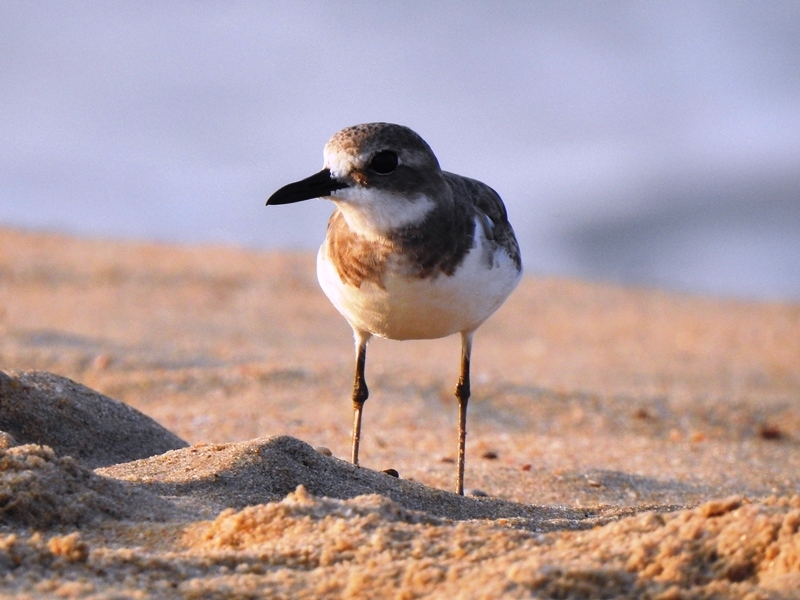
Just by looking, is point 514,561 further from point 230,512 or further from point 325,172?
point 325,172

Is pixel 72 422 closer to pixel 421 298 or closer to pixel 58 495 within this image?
pixel 58 495

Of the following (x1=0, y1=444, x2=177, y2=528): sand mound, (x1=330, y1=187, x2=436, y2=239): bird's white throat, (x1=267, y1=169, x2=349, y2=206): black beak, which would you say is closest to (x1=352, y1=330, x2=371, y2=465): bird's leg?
(x1=330, y1=187, x2=436, y2=239): bird's white throat

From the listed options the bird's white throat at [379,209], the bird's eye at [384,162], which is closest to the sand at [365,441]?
the bird's white throat at [379,209]

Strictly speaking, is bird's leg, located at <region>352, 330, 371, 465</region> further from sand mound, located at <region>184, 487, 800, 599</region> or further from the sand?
sand mound, located at <region>184, 487, 800, 599</region>

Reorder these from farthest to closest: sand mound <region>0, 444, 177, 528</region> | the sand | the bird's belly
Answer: the bird's belly, sand mound <region>0, 444, 177, 528</region>, the sand

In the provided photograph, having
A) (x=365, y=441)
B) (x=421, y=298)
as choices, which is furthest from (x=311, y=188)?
(x=365, y=441)

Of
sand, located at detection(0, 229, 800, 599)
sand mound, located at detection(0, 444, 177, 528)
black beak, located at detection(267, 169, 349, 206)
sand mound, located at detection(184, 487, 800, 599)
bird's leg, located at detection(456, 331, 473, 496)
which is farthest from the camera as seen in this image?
bird's leg, located at detection(456, 331, 473, 496)

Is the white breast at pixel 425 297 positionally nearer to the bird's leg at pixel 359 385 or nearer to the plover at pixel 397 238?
the plover at pixel 397 238
